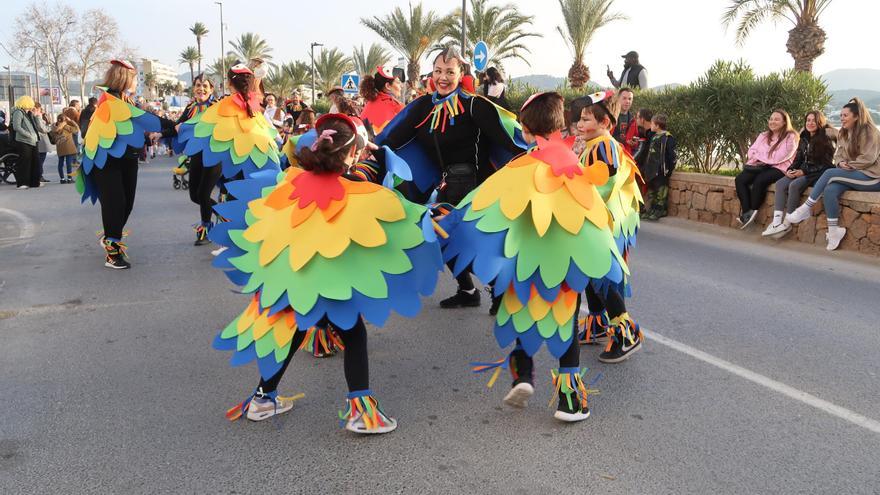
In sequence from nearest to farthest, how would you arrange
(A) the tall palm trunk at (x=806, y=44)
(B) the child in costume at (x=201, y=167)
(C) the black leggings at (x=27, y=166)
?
1. (B) the child in costume at (x=201, y=167)
2. (C) the black leggings at (x=27, y=166)
3. (A) the tall palm trunk at (x=806, y=44)

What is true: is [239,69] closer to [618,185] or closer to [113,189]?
[113,189]

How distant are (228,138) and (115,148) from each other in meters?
1.05

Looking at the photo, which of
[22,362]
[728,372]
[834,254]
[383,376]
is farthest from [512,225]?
[834,254]

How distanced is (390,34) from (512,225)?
93.1 feet

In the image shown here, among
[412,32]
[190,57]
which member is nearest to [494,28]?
[412,32]

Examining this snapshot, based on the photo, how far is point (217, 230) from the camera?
141 inches

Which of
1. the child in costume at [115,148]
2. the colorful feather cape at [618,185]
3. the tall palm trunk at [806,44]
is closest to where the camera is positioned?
the colorful feather cape at [618,185]

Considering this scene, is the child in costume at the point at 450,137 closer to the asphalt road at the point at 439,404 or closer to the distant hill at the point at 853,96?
the asphalt road at the point at 439,404

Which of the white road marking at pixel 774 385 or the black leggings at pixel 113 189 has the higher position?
the black leggings at pixel 113 189

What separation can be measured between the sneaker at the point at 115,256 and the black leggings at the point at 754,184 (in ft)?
26.0

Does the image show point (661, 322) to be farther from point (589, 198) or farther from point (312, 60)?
point (312, 60)

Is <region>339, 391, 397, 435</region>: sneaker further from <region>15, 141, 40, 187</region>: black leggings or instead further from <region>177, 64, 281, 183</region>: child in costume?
<region>15, 141, 40, 187</region>: black leggings

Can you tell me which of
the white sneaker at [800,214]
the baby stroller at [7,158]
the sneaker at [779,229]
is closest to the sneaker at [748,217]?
the sneaker at [779,229]

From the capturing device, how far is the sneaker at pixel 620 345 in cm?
447
